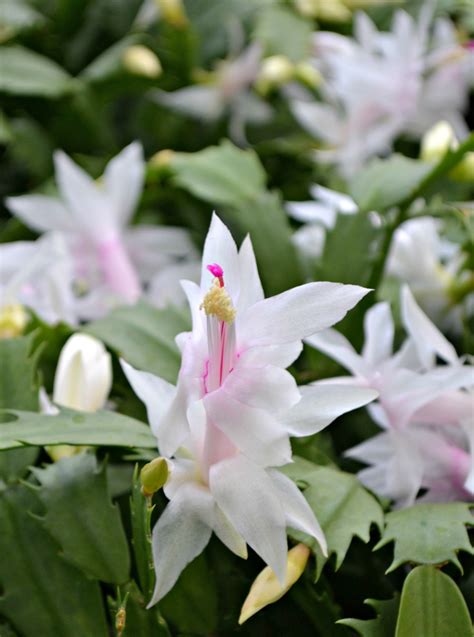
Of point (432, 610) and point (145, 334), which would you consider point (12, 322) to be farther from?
point (432, 610)

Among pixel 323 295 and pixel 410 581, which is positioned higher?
pixel 323 295

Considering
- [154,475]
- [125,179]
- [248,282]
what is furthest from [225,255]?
[125,179]

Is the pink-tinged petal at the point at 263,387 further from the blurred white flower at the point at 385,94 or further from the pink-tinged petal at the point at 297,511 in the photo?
the blurred white flower at the point at 385,94

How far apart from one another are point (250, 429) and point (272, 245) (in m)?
0.34

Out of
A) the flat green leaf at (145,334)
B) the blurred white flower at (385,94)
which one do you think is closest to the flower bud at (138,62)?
the blurred white flower at (385,94)

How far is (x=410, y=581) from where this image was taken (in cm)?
47

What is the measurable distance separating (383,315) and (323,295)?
194mm

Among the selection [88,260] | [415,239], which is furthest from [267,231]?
[88,260]

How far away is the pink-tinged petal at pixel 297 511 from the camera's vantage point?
48cm

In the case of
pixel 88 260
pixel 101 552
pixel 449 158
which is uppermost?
pixel 449 158

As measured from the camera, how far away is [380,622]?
0.49 m

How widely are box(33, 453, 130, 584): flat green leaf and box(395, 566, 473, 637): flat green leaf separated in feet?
0.54

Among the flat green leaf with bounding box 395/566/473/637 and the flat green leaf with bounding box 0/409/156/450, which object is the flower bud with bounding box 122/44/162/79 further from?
the flat green leaf with bounding box 395/566/473/637

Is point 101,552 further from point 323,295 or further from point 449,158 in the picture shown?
point 449,158
